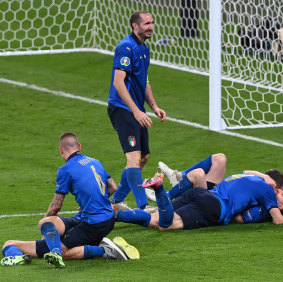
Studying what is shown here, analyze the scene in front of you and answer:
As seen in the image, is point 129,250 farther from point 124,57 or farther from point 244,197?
point 124,57

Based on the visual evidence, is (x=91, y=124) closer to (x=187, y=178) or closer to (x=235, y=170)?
(x=235, y=170)

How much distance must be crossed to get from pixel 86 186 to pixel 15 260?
2.74 feet

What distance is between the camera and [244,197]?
28.5 feet

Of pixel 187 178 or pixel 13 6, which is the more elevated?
pixel 13 6

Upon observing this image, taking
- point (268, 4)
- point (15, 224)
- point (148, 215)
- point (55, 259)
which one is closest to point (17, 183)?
point (15, 224)

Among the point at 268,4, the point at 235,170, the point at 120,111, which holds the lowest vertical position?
the point at 235,170

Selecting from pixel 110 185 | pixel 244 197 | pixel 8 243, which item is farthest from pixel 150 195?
pixel 8 243

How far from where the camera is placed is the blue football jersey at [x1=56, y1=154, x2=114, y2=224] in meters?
7.66

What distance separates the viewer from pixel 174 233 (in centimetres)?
851

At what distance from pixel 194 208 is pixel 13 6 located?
33.2 ft

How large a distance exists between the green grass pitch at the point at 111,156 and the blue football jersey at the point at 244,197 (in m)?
0.18

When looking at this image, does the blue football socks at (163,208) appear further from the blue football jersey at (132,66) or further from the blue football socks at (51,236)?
the blue football jersey at (132,66)

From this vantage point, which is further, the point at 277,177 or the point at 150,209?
the point at 150,209

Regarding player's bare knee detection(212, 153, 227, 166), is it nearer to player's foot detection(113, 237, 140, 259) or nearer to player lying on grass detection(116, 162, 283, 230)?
player lying on grass detection(116, 162, 283, 230)
